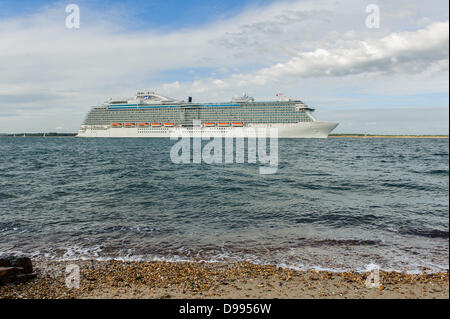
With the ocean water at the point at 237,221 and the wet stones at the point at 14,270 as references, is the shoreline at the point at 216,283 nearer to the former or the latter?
the wet stones at the point at 14,270

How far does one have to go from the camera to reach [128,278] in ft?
18.8

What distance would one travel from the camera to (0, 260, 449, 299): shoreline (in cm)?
501

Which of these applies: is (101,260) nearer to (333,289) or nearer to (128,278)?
(128,278)

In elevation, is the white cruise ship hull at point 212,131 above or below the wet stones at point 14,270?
above

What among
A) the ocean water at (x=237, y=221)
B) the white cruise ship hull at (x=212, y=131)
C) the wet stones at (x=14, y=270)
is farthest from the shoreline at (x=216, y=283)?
the white cruise ship hull at (x=212, y=131)

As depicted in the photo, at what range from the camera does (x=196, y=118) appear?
3374 inches

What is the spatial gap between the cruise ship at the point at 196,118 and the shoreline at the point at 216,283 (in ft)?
236

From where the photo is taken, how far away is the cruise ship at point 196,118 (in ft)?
257

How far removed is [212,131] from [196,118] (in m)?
6.42

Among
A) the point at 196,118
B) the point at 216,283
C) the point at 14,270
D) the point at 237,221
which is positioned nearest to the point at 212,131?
the point at 196,118

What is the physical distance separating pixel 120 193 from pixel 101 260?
841 centimetres

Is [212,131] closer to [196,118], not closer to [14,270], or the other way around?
[196,118]

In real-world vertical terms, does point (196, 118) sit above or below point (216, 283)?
above
